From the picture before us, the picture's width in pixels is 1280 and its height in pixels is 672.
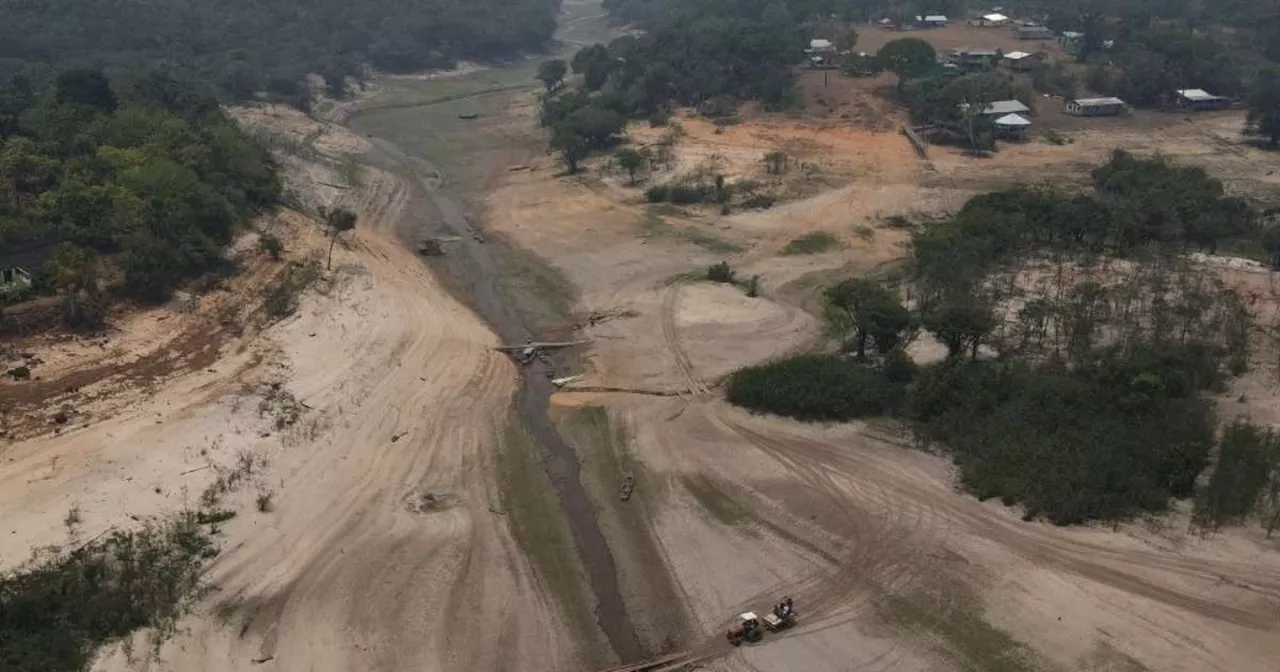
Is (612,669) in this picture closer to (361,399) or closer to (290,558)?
(290,558)

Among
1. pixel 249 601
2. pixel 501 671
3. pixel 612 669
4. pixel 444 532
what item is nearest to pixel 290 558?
pixel 249 601

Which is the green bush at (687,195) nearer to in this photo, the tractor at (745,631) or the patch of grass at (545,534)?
the patch of grass at (545,534)

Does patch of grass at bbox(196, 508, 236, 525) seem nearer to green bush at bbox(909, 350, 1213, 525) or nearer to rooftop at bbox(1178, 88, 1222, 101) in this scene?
green bush at bbox(909, 350, 1213, 525)

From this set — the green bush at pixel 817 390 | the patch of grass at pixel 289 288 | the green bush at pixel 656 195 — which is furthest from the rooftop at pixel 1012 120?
the patch of grass at pixel 289 288

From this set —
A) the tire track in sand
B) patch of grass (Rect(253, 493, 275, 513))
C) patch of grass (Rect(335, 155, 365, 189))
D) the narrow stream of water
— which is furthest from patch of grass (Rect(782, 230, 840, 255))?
patch of grass (Rect(253, 493, 275, 513))

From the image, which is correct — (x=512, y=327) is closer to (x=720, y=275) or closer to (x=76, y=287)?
(x=720, y=275)

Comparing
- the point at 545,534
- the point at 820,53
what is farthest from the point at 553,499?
the point at 820,53
